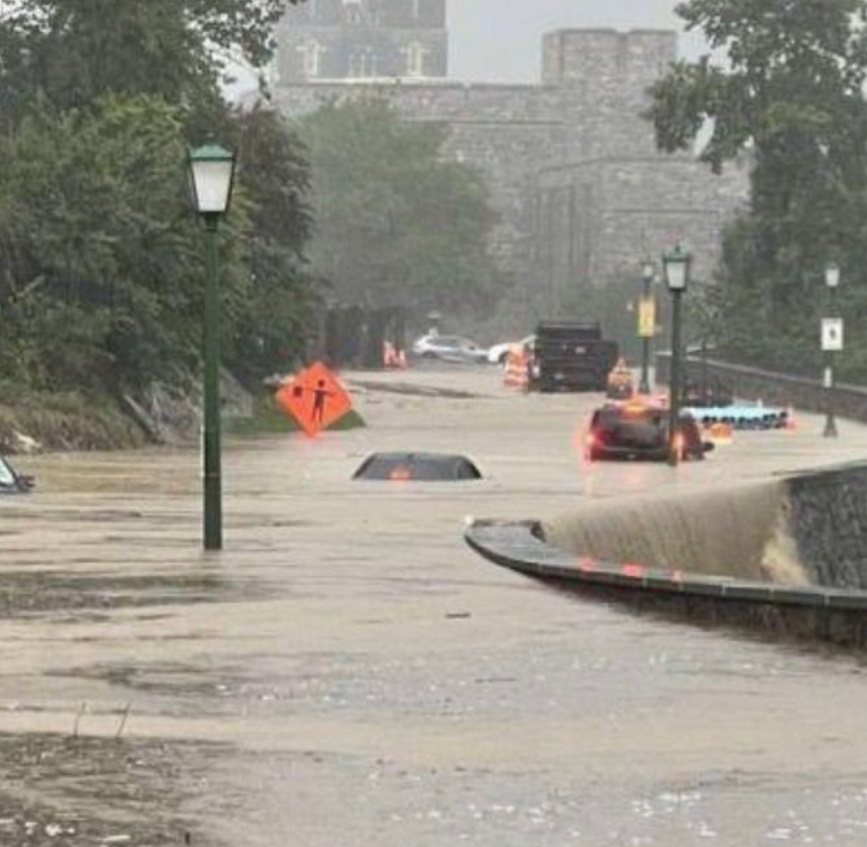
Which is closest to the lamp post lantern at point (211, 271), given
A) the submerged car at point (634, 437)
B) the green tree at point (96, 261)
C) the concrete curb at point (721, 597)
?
the concrete curb at point (721, 597)

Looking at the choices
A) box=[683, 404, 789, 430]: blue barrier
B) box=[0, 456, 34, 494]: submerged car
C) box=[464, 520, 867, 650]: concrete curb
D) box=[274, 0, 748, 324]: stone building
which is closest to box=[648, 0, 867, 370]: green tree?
box=[683, 404, 789, 430]: blue barrier

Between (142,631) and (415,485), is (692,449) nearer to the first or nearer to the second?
(415,485)

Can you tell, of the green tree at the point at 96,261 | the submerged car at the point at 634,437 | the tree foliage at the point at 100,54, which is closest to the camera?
the submerged car at the point at 634,437

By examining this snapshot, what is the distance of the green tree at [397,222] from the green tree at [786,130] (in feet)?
156

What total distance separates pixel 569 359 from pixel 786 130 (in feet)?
35.0

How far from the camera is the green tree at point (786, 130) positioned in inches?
3984

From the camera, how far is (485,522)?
2766 cm

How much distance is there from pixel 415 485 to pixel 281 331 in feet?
116

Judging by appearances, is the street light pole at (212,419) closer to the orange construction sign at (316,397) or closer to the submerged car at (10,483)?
the submerged car at (10,483)

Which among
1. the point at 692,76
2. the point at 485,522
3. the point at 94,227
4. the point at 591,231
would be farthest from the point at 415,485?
the point at 591,231

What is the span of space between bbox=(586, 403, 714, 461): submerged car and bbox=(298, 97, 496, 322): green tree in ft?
317

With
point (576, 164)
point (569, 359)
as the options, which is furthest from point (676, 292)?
point (576, 164)

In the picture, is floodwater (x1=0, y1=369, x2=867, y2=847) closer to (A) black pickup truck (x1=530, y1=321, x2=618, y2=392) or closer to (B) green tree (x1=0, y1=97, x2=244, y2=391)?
(B) green tree (x1=0, y1=97, x2=244, y2=391)

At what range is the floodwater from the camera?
11.3 meters
